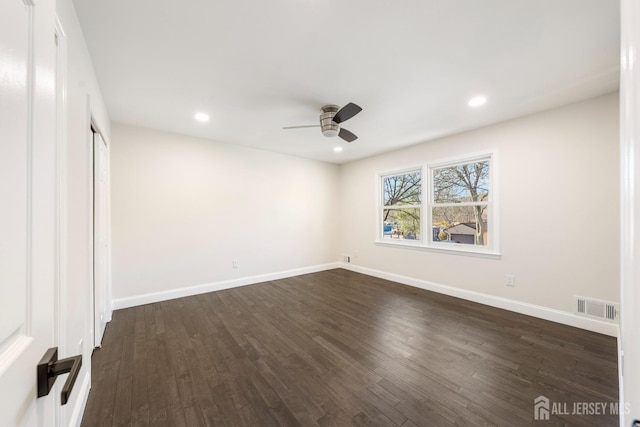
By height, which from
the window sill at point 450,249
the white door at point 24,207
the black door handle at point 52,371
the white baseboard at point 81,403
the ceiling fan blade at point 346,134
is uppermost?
the ceiling fan blade at point 346,134

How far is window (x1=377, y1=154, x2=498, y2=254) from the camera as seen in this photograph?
3525 mm

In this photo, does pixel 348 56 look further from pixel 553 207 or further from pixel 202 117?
pixel 553 207

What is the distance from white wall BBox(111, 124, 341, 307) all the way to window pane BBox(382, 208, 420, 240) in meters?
1.52

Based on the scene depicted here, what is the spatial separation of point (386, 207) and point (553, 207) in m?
2.50

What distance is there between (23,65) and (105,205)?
9.82ft

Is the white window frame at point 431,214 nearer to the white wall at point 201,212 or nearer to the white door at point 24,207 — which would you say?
the white wall at point 201,212

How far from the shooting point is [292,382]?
1882mm

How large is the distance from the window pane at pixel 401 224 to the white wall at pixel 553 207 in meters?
0.82

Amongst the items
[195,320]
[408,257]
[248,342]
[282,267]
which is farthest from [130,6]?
[408,257]

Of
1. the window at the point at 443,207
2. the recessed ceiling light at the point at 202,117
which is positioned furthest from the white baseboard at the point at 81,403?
the window at the point at 443,207

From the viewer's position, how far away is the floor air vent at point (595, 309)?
8.29 ft

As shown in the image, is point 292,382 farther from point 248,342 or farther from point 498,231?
point 498,231

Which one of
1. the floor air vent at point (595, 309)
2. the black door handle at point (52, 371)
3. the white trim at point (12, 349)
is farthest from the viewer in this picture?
the floor air vent at point (595, 309)

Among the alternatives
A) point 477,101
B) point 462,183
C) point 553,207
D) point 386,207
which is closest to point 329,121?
point 477,101
